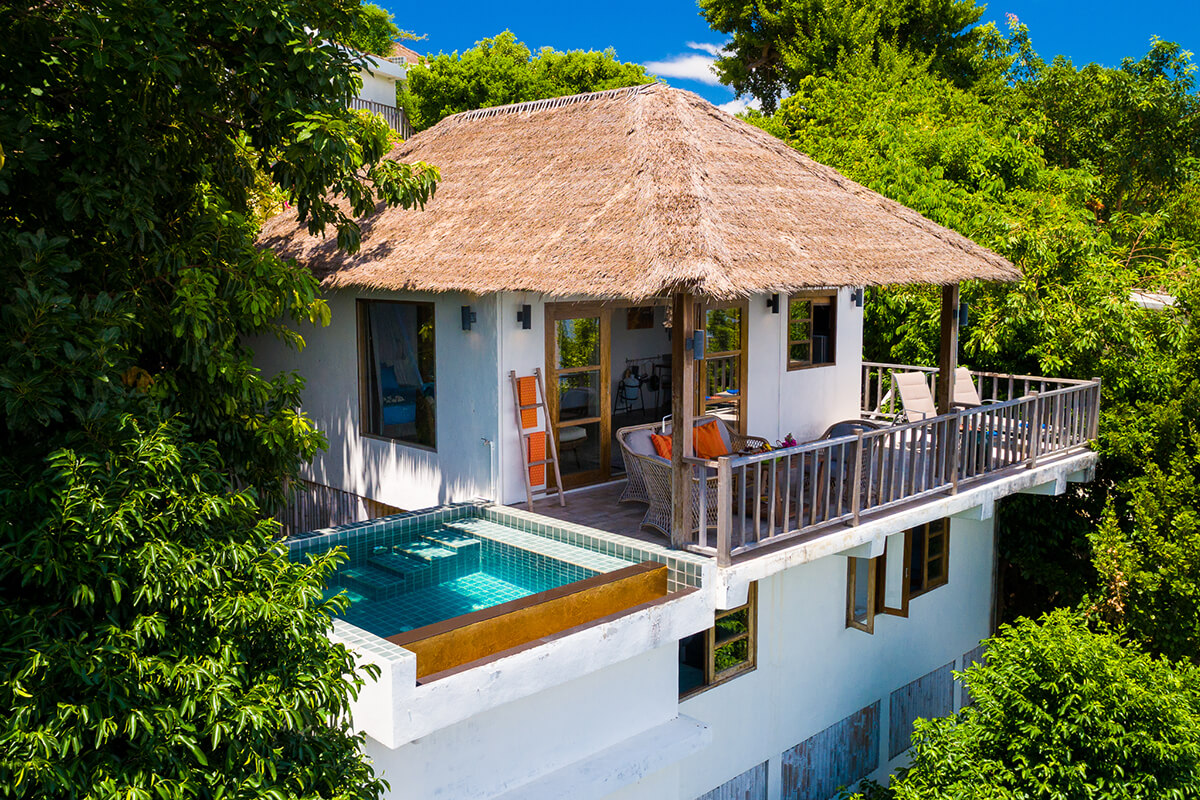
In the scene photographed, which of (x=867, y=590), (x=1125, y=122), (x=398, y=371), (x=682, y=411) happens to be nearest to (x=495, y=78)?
(x=1125, y=122)

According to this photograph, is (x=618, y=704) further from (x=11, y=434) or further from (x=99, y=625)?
(x=11, y=434)

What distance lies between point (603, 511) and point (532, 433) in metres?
1.11

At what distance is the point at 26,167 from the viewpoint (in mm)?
6309

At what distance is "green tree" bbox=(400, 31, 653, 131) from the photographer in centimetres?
3219

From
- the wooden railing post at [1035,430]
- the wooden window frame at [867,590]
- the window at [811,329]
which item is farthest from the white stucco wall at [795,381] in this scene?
the wooden railing post at [1035,430]

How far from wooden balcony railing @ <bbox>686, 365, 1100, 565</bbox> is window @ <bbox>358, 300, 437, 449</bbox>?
331 cm

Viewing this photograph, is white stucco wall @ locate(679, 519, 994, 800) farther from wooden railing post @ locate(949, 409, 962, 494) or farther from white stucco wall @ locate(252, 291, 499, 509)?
white stucco wall @ locate(252, 291, 499, 509)

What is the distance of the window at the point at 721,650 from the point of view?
401 inches

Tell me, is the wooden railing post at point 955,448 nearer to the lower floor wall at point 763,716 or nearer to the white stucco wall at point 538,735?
the lower floor wall at point 763,716

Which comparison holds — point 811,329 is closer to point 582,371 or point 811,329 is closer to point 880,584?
point 880,584

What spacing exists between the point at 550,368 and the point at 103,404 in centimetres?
562

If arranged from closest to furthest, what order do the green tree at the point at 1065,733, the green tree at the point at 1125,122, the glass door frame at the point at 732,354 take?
the green tree at the point at 1065,733 < the glass door frame at the point at 732,354 < the green tree at the point at 1125,122

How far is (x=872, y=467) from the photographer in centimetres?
966

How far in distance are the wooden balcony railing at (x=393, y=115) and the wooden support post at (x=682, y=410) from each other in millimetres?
24417
